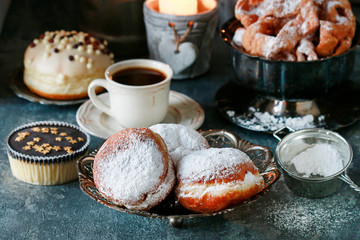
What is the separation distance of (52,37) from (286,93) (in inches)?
24.0

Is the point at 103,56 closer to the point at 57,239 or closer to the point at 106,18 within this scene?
the point at 106,18

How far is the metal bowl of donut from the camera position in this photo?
3.21 ft

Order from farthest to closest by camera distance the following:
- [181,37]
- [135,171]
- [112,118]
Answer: [181,37]
[112,118]
[135,171]

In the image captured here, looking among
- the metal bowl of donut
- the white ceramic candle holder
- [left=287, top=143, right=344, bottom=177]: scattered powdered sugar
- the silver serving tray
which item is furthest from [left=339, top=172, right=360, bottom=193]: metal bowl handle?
the white ceramic candle holder

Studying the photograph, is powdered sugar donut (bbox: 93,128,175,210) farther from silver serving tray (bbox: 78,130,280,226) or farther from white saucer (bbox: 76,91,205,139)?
white saucer (bbox: 76,91,205,139)

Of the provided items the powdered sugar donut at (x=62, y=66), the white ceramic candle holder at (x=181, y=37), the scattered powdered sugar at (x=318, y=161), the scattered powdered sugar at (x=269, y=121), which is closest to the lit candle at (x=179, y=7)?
the white ceramic candle holder at (x=181, y=37)

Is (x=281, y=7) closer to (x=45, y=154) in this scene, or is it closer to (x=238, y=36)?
(x=238, y=36)

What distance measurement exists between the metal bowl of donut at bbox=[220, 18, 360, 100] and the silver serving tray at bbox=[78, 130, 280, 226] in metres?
0.18

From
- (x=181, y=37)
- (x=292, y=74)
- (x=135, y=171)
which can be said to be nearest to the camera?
(x=135, y=171)

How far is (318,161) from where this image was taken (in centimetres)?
88

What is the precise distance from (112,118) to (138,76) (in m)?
0.12

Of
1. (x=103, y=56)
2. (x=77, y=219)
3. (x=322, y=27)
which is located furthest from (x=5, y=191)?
(x=322, y=27)

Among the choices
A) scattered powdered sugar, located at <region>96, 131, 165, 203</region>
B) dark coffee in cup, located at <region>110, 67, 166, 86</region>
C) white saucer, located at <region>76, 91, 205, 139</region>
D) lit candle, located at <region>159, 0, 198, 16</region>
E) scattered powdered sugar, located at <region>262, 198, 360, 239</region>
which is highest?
lit candle, located at <region>159, 0, 198, 16</region>

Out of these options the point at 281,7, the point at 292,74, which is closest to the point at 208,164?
the point at 292,74
